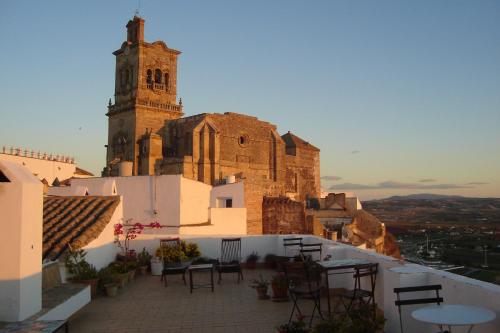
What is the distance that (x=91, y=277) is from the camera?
27.2ft

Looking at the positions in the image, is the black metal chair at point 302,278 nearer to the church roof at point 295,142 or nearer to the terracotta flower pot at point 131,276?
the terracotta flower pot at point 131,276

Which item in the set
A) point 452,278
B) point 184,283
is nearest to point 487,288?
point 452,278

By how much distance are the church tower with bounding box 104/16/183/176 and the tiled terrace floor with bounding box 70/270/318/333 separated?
2894 centimetres

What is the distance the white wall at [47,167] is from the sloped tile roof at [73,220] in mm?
29258

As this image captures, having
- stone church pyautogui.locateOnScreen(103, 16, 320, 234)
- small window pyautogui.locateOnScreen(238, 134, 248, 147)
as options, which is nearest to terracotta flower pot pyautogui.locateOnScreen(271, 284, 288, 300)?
stone church pyautogui.locateOnScreen(103, 16, 320, 234)

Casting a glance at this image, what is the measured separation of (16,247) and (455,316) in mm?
4869

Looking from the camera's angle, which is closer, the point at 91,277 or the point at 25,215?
the point at 25,215

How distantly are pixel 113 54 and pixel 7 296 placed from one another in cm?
4149

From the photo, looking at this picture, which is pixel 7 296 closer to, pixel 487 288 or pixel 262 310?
pixel 262 310

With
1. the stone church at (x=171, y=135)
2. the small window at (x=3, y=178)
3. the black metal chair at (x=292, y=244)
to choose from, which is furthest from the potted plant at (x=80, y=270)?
the stone church at (x=171, y=135)

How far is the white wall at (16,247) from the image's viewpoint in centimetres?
522

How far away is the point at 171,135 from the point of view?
39.7m

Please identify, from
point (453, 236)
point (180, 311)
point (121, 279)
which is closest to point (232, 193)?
point (121, 279)

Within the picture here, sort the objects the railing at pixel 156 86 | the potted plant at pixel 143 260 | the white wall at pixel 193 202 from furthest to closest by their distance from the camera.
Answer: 1. the railing at pixel 156 86
2. the white wall at pixel 193 202
3. the potted plant at pixel 143 260
